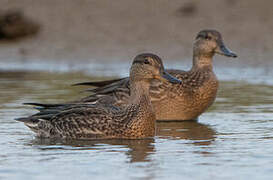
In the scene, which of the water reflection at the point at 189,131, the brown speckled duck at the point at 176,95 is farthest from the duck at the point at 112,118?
the brown speckled duck at the point at 176,95

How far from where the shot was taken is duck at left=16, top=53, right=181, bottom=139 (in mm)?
8500

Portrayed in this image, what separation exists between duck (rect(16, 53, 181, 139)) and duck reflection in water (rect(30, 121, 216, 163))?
0.31 feet

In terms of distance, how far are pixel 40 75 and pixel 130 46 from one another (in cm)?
363


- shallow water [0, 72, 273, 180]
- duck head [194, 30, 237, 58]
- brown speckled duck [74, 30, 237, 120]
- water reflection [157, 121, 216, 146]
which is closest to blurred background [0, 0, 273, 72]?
duck head [194, 30, 237, 58]

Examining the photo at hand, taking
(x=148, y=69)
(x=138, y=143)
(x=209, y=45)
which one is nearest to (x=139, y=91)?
(x=148, y=69)

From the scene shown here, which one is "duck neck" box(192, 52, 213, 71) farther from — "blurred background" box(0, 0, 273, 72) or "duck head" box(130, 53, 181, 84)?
"blurred background" box(0, 0, 273, 72)

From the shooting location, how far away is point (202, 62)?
10930 millimetres

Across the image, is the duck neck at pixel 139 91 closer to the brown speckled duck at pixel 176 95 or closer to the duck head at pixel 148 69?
the duck head at pixel 148 69

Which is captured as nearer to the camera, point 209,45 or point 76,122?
point 76,122

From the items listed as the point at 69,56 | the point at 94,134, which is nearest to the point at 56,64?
the point at 69,56

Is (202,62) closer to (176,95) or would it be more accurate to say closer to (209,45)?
(209,45)

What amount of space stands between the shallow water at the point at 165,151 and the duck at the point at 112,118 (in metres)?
0.13

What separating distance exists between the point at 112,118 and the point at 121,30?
12.1 meters

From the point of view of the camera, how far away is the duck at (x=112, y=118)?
8.50 metres
